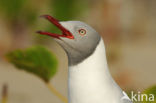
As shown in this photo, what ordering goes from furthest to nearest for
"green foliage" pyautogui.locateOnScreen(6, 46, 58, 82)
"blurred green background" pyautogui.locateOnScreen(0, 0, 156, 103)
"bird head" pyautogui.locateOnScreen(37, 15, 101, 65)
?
"blurred green background" pyautogui.locateOnScreen(0, 0, 156, 103) < "green foliage" pyautogui.locateOnScreen(6, 46, 58, 82) < "bird head" pyautogui.locateOnScreen(37, 15, 101, 65)

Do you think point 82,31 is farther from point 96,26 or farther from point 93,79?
point 96,26

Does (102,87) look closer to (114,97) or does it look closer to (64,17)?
(114,97)

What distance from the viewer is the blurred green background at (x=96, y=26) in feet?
9.86

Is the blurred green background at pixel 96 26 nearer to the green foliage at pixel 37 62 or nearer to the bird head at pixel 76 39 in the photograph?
the green foliage at pixel 37 62

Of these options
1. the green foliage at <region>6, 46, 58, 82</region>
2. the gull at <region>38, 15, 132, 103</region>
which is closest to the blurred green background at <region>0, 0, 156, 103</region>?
the green foliage at <region>6, 46, 58, 82</region>

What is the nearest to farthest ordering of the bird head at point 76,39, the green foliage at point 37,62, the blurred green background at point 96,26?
the bird head at point 76,39, the green foliage at point 37,62, the blurred green background at point 96,26

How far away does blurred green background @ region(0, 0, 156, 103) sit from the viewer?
301cm

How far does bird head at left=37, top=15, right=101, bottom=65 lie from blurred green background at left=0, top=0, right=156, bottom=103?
1693 mm

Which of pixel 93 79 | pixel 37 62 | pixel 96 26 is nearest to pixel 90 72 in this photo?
pixel 93 79

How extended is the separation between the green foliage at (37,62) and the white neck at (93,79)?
1.09 ft

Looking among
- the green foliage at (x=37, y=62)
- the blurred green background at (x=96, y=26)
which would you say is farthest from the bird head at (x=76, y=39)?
the blurred green background at (x=96, y=26)

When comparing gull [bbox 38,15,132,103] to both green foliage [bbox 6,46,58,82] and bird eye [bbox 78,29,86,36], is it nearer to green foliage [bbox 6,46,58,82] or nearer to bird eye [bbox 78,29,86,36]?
bird eye [bbox 78,29,86,36]

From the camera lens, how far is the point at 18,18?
146 inches

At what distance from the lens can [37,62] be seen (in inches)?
55.3
